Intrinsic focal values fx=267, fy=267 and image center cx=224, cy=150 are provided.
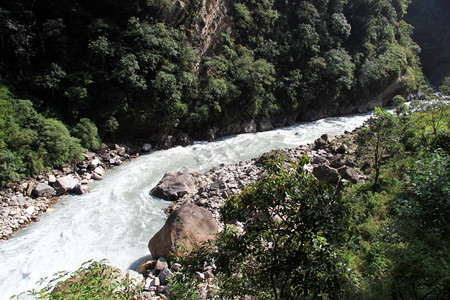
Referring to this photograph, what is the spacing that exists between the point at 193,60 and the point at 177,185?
1013 centimetres

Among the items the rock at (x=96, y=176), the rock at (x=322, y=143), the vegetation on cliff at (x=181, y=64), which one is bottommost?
the rock at (x=96, y=176)

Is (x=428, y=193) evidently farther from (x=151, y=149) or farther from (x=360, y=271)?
(x=151, y=149)

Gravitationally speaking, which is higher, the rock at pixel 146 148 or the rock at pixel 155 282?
the rock at pixel 146 148

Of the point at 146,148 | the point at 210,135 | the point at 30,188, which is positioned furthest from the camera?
the point at 210,135

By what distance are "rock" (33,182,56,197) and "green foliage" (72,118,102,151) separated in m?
3.45

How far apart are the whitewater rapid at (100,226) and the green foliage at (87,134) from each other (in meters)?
1.90

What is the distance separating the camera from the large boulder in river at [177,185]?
41.5 ft

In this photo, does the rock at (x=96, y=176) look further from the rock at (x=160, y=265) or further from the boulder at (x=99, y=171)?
the rock at (x=160, y=265)

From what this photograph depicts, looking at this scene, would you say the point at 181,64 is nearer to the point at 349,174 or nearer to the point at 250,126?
the point at 250,126

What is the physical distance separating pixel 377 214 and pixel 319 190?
24.3ft

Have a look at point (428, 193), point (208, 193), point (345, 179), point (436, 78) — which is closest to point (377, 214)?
point (345, 179)

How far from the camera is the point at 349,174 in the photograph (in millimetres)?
12453

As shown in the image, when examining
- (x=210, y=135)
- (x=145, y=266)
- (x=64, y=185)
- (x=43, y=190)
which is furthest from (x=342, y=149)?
(x=43, y=190)

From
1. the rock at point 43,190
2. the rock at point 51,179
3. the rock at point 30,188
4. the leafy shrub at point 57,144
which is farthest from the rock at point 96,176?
the rock at point 30,188
